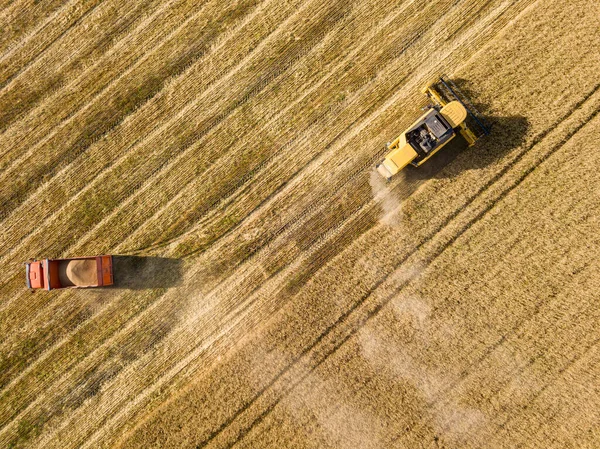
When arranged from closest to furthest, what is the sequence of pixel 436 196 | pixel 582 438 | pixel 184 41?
pixel 582 438
pixel 436 196
pixel 184 41

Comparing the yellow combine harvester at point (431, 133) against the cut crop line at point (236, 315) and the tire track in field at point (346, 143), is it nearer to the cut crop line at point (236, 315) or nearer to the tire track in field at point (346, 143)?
the tire track in field at point (346, 143)

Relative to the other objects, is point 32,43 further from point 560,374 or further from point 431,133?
point 560,374

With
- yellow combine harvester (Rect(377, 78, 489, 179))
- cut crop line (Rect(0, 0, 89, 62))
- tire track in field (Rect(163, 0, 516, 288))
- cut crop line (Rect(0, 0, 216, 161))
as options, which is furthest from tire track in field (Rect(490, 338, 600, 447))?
cut crop line (Rect(0, 0, 89, 62))

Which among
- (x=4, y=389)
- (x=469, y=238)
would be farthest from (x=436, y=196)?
(x=4, y=389)

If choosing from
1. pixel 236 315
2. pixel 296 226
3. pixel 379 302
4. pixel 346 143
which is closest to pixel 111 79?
pixel 296 226

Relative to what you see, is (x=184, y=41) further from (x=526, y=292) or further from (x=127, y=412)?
(x=526, y=292)

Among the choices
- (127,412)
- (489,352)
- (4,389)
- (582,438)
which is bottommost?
(582,438)

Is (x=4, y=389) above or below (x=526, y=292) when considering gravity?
above
